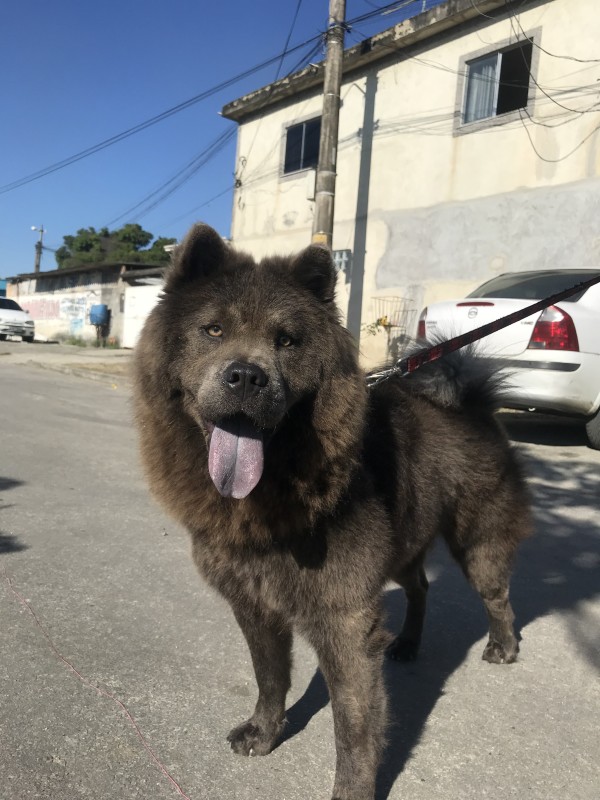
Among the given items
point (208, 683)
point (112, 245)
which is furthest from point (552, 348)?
point (112, 245)

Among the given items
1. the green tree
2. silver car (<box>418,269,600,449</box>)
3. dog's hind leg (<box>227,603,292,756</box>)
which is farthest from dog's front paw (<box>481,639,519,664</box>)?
the green tree

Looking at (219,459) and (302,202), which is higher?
(302,202)

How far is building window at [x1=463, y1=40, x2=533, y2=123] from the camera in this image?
41.5 feet

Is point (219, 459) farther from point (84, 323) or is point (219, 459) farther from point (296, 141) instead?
point (84, 323)

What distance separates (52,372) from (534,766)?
15.4 meters

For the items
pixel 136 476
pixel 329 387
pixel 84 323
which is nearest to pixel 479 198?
pixel 136 476

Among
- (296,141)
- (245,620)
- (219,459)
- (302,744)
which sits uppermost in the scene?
(296,141)

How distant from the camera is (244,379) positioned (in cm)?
199

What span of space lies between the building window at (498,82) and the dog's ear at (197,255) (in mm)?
12288

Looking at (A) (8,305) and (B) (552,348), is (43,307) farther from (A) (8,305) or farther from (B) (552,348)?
(B) (552,348)

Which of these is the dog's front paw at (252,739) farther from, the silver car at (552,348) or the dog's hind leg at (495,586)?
the silver car at (552,348)

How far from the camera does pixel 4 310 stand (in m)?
26.9

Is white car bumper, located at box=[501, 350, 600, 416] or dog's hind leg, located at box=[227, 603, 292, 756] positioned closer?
dog's hind leg, located at box=[227, 603, 292, 756]

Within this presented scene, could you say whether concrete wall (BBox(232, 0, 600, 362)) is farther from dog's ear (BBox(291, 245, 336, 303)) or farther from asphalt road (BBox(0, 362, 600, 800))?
dog's ear (BBox(291, 245, 336, 303))
